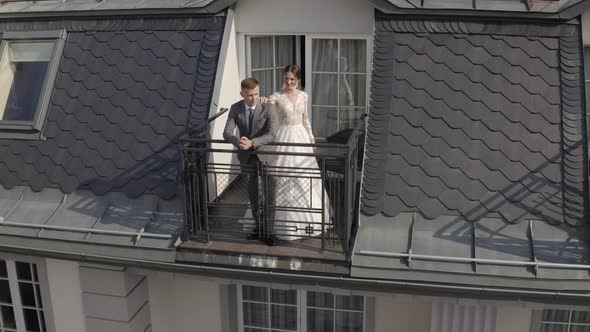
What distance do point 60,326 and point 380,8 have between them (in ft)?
18.0

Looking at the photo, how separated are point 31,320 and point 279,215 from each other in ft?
12.7

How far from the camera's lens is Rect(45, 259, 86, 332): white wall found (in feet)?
22.5

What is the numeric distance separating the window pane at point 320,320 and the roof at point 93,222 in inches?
86.8

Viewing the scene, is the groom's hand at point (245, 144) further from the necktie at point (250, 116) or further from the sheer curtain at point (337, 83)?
the sheer curtain at point (337, 83)

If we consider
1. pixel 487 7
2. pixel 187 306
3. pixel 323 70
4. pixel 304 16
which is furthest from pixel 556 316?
pixel 304 16

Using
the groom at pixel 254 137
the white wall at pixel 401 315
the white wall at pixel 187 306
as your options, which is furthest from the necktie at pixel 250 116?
the white wall at pixel 401 315

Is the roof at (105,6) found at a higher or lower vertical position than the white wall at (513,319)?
higher

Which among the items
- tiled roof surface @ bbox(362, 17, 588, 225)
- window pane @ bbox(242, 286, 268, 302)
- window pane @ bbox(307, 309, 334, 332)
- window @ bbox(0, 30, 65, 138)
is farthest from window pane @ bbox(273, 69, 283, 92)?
window pane @ bbox(307, 309, 334, 332)

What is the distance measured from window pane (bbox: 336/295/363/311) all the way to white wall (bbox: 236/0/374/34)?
3.31 metres

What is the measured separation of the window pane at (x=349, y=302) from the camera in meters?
7.16

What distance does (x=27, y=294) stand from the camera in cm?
744

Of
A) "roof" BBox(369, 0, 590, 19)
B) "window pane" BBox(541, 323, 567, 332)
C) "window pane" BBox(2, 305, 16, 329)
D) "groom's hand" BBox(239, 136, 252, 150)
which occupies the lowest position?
"window pane" BBox(2, 305, 16, 329)

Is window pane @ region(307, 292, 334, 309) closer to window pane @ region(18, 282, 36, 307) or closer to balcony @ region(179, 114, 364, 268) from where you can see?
balcony @ region(179, 114, 364, 268)

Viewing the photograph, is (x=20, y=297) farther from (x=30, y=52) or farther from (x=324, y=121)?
(x=324, y=121)
